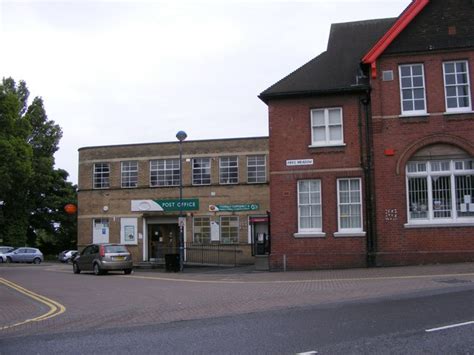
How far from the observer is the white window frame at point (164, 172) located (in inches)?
1599

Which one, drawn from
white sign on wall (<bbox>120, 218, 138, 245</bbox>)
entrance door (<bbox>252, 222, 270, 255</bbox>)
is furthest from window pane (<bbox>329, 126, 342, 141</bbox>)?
white sign on wall (<bbox>120, 218, 138, 245</bbox>)

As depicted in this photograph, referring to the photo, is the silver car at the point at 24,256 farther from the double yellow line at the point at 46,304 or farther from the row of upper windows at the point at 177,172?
the double yellow line at the point at 46,304

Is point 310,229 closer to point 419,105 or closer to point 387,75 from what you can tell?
point 419,105

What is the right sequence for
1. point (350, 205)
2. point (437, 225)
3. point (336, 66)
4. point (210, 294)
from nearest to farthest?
point (210, 294) → point (437, 225) → point (350, 205) → point (336, 66)

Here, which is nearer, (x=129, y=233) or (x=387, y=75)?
(x=387, y=75)

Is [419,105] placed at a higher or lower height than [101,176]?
higher

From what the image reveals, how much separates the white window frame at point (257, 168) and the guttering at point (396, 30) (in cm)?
1874

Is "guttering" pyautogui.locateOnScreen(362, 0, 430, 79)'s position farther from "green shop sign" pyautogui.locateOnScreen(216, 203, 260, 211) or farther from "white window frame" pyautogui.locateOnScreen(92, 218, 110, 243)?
"white window frame" pyautogui.locateOnScreen(92, 218, 110, 243)

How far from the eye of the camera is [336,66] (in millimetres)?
23031

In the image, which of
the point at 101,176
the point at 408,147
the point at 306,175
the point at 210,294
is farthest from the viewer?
the point at 101,176

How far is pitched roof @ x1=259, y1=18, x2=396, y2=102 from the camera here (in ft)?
71.8

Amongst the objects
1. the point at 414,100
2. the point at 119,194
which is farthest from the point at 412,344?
the point at 119,194

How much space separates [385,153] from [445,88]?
3.30 meters

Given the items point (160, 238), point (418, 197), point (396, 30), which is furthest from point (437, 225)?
point (160, 238)
